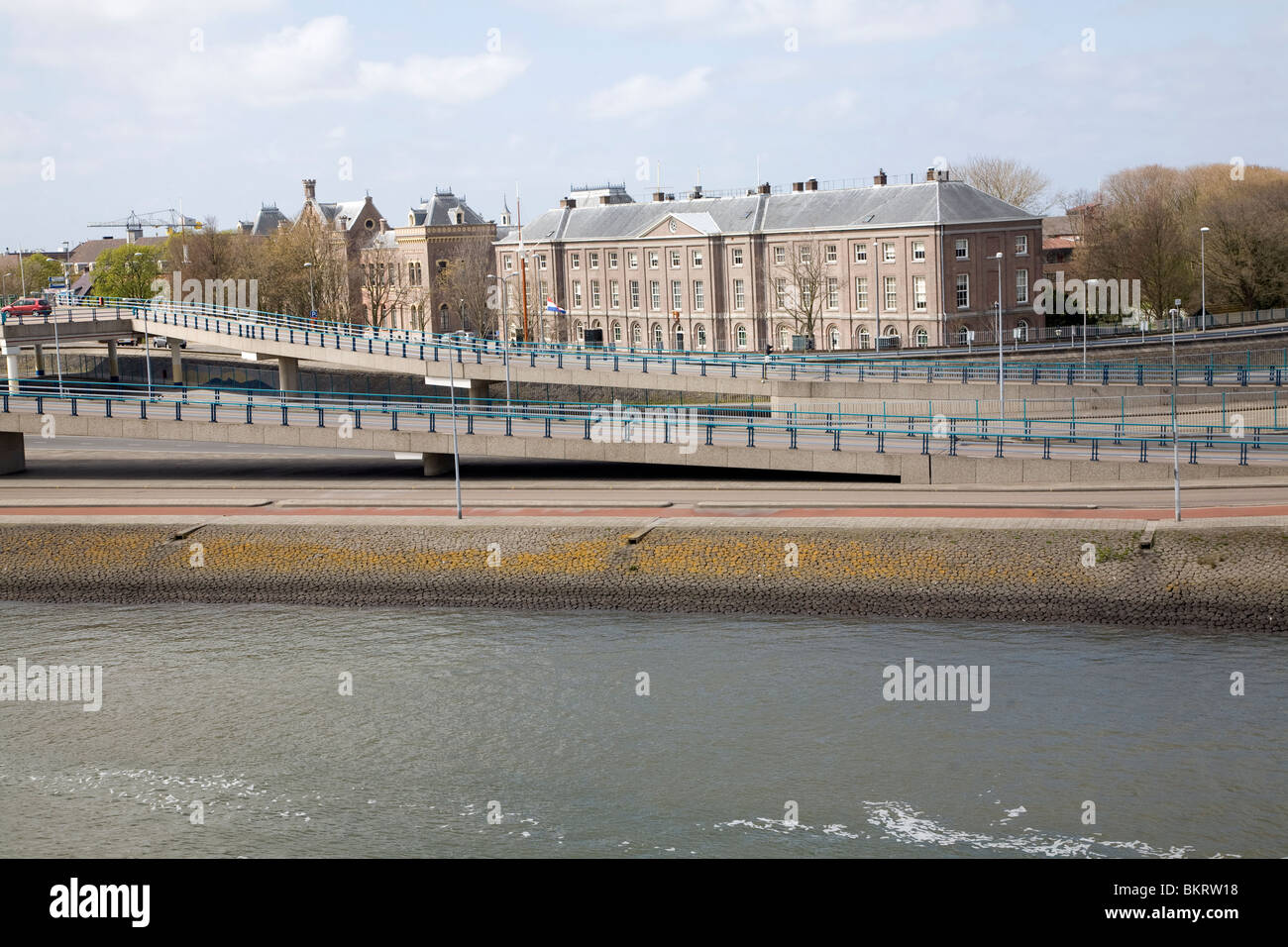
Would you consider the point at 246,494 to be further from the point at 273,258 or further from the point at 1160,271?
the point at 1160,271

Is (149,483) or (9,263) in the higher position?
(9,263)

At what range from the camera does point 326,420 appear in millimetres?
47094

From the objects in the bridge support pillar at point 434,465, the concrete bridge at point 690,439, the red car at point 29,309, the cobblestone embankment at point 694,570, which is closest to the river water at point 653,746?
the cobblestone embankment at point 694,570

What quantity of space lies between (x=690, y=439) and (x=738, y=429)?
2177mm

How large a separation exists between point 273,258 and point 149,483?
157 feet

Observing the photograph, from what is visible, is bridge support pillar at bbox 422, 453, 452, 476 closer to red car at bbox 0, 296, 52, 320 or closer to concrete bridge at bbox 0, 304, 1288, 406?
concrete bridge at bbox 0, 304, 1288, 406

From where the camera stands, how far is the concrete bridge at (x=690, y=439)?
4169cm

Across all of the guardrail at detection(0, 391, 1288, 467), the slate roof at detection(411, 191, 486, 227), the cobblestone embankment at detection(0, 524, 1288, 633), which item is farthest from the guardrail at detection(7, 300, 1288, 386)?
the slate roof at detection(411, 191, 486, 227)

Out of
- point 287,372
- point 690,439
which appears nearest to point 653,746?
point 690,439

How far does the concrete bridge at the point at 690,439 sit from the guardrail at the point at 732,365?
7.95 meters

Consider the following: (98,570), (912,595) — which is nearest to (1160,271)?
(912,595)

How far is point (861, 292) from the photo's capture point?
85.2 metres

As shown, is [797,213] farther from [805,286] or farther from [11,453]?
[11,453]

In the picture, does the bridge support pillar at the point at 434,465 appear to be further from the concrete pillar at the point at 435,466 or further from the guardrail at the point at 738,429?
the guardrail at the point at 738,429
